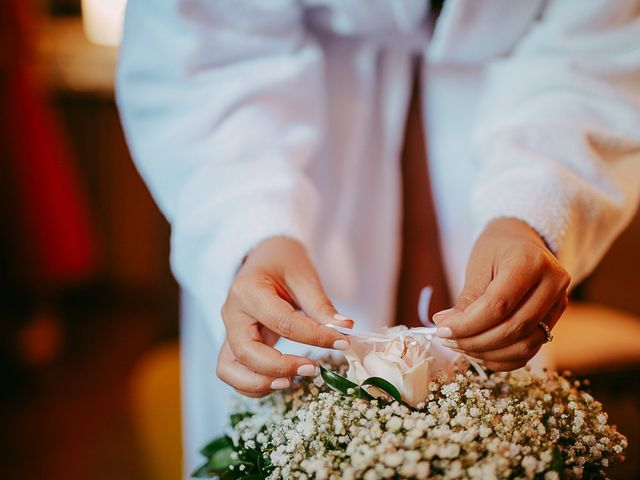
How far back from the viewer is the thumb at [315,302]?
1.93 feet

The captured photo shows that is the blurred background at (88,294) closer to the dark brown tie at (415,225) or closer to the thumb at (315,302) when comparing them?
the dark brown tie at (415,225)

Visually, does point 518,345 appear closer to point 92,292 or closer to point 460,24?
point 460,24

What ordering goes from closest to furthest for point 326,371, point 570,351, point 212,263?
point 326,371 < point 212,263 < point 570,351

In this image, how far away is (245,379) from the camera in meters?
0.60

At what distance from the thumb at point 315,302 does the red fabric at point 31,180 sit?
1914mm

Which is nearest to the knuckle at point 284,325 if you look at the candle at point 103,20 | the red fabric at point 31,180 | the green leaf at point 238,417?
the green leaf at point 238,417

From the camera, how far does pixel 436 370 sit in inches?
23.7

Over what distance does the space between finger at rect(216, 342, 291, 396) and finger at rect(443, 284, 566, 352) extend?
16 centimetres

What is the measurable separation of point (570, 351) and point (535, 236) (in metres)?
0.98

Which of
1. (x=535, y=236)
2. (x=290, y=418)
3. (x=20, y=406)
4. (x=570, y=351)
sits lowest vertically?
(x=20, y=406)

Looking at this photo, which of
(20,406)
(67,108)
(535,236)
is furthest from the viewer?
(67,108)

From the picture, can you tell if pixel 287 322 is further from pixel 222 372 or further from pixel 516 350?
pixel 516 350

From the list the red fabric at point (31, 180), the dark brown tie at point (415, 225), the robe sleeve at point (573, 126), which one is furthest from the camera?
the red fabric at point (31, 180)

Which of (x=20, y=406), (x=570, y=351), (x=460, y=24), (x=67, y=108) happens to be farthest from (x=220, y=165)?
(x=67, y=108)
